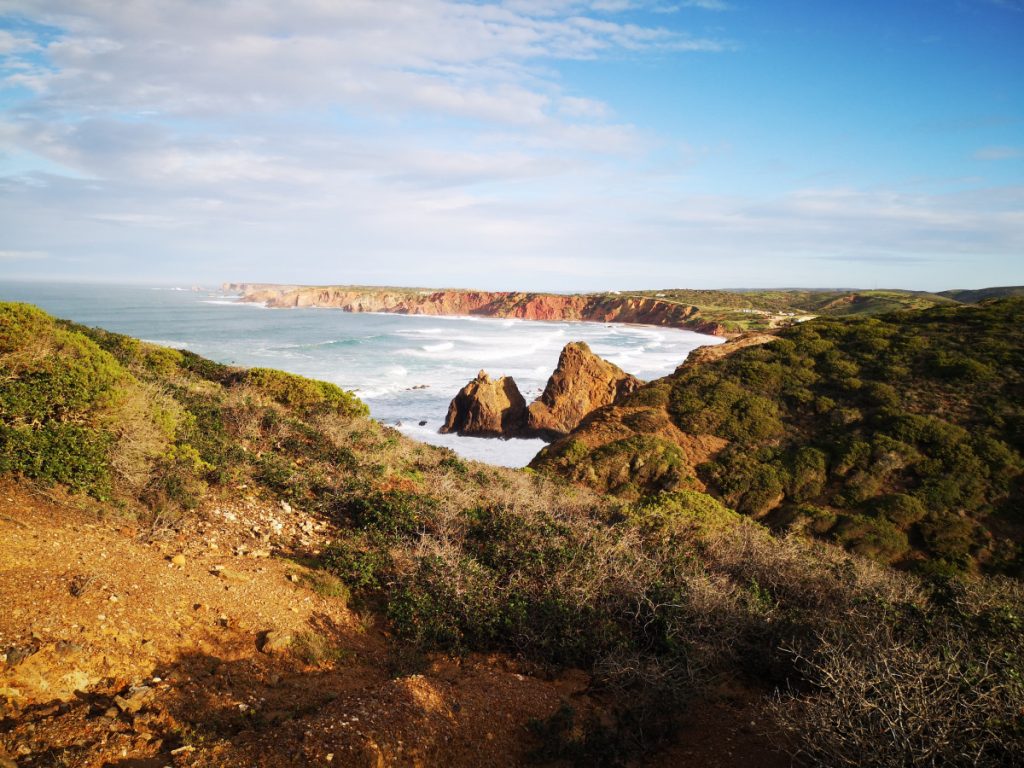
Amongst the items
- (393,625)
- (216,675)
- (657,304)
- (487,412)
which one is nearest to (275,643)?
(216,675)

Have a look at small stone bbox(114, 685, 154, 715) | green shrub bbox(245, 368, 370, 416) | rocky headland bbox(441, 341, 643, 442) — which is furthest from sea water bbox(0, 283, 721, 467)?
small stone bbox(114, 685, 154, 715)

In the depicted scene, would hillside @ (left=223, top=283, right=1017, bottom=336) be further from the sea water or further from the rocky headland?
the rocky headland

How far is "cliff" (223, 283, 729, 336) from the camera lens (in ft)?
325

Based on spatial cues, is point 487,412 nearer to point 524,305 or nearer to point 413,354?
point 413,354

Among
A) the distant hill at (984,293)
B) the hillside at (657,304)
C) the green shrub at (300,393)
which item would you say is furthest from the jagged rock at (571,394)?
Answer: the distant hill at (984,293)

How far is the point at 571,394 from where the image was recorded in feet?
96.3

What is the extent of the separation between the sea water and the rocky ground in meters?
18.9

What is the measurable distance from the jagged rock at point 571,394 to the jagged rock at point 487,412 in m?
1.02

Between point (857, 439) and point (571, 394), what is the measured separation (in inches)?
→ 580

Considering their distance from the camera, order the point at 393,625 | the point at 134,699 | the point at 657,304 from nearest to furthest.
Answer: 1. the point at 134,699
2. the point at 393,625
3. the point at 657,304

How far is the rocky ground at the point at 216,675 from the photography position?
3525 millimetres

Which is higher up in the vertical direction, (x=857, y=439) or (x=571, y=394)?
(x=857, y=439)

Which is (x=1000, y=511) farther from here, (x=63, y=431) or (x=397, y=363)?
(x=397, y=363)

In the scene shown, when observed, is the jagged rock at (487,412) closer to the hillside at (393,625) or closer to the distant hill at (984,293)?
the hillside at (393,625)
